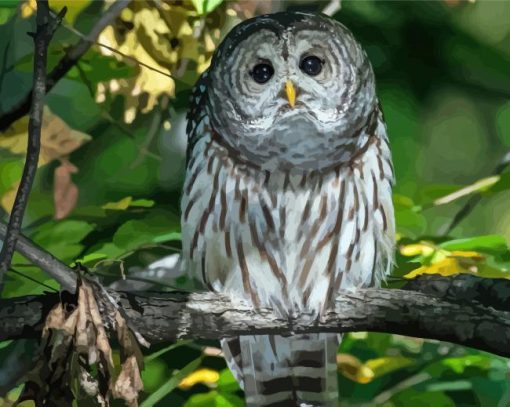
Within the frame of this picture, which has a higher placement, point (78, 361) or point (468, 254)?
point (468, 254)

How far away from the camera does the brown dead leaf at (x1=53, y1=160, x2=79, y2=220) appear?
1743 millimetres

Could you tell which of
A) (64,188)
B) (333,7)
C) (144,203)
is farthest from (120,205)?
(333,7)

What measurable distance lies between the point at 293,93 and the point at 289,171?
138mm

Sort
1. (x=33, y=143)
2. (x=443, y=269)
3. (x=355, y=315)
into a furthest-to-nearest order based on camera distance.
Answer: (x=443, y=269) < (x=355, y=315) < (x=33, y=143)

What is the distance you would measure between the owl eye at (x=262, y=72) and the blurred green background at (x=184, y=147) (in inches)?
9.4

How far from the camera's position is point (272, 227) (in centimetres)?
153

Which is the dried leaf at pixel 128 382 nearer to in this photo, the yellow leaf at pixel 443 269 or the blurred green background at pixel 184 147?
the blurred green background at pixel 184 147

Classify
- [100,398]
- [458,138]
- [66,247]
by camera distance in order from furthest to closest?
[458,138] < [66,247] < [100,398]

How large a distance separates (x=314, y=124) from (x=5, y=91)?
0.67 m

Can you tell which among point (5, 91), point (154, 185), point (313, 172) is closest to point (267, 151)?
point (313, 172)

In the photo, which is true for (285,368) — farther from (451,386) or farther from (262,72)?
(262,72)

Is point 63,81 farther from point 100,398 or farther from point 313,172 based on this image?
point 100,398

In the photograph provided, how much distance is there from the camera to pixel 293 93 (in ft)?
4.87

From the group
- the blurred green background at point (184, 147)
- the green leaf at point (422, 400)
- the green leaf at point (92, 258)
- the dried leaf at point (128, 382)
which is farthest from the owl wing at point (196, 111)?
the green leaf at point (422, 400)
